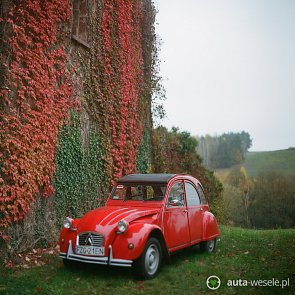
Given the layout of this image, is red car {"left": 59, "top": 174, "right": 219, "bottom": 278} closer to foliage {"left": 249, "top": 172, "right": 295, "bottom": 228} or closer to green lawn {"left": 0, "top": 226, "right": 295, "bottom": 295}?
green lawn {"left": 0, "top": 226, "right": 295, "bottom": 295}

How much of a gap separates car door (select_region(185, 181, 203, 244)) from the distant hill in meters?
48.1

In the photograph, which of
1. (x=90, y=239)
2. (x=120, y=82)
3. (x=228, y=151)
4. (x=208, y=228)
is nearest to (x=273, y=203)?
(x=228, y=151)

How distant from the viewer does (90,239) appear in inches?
226

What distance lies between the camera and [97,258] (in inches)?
219

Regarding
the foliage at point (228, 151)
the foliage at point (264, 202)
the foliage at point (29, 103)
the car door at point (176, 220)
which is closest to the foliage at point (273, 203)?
the foliage at point (264, 202)

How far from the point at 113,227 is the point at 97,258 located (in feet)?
1.81

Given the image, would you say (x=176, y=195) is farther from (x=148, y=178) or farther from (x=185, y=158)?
(x=185, y=158)

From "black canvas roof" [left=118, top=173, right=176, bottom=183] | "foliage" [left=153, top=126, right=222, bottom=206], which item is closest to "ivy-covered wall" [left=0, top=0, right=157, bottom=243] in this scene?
"black canvas roof" [left=118, top=173, right=176, bottom=183]

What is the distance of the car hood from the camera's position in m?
5.79

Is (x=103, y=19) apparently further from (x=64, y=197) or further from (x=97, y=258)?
Result: (x=97, y=258)

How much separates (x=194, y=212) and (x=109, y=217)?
2270 millimetres

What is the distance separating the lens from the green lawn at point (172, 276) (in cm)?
539

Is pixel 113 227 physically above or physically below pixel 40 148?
below

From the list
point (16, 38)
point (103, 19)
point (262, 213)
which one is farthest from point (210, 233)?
point (262, 213)
